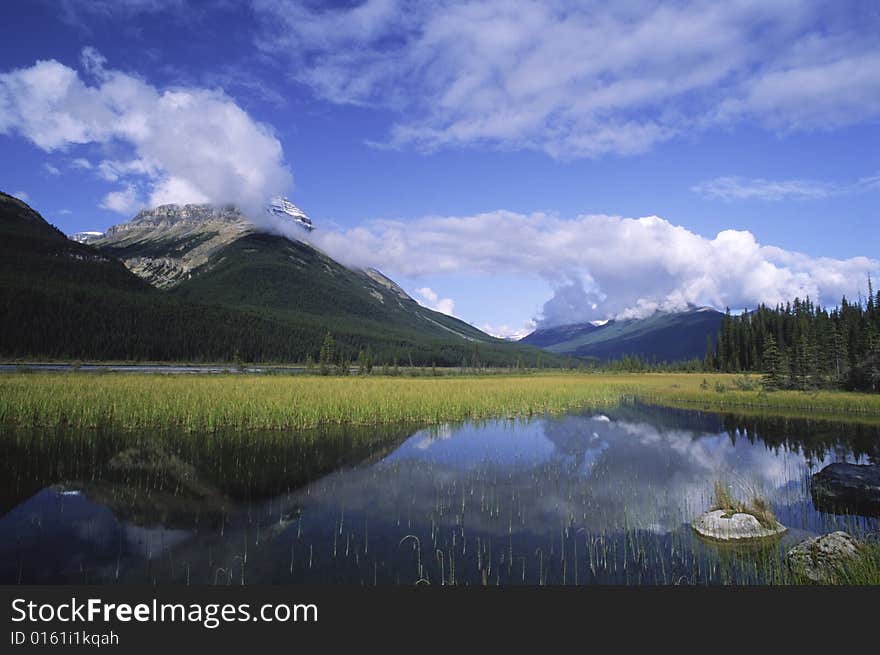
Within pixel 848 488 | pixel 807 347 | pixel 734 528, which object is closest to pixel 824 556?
pixel 734 528

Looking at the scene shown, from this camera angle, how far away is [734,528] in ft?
35.8

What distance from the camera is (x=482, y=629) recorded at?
6301 mm

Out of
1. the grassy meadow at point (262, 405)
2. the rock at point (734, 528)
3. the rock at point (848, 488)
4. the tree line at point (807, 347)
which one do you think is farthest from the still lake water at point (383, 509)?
the tree line at point (807, 347)

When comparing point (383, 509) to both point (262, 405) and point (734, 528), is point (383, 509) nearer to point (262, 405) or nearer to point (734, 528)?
point (734, 528)

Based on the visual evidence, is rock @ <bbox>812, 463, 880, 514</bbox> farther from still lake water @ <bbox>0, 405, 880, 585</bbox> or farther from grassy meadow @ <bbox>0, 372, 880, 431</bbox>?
grassy meadow @ <bbox>0, 372, 880, 431</bbox>

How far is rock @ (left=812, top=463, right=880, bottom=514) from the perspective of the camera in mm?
13812

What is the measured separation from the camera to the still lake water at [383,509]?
9031 millimetres

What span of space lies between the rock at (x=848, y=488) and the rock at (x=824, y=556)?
613cm

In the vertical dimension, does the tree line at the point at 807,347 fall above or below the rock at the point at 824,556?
above

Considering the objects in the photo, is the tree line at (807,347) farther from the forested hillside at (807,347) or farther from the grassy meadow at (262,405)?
the grassy meadow at (262,405)

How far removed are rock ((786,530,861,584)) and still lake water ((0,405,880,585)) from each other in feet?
1.27

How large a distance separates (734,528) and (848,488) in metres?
7.00

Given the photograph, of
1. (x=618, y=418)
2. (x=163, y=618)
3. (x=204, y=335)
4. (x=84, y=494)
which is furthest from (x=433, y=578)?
(x=204, y=335)


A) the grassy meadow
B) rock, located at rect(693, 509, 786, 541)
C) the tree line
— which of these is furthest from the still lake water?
the tree line
